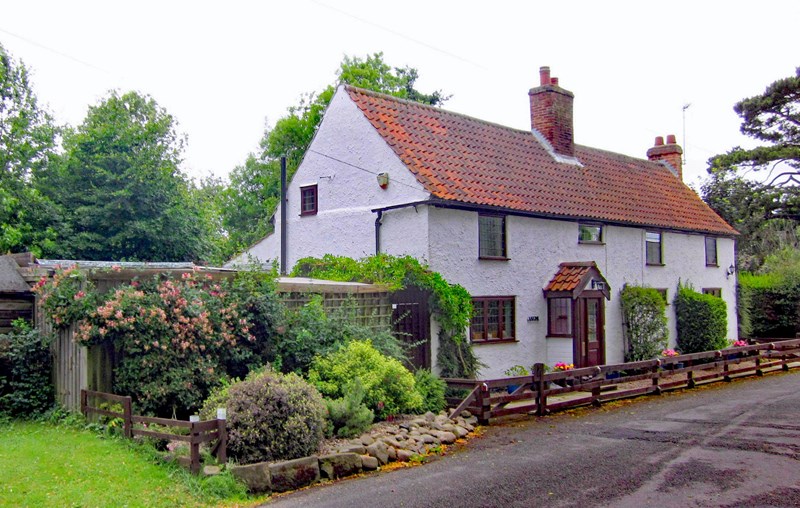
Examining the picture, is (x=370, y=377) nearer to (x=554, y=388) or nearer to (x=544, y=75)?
(x=554, y=388)

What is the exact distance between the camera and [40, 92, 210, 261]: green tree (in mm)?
27266

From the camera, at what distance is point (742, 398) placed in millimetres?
16516

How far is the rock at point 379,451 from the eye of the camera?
1017 cm

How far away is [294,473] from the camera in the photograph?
29.8ft

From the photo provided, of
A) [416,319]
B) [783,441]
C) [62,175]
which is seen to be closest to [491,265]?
[416,319]

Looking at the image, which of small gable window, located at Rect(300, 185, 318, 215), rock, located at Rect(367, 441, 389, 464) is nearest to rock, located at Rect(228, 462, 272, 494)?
rock, located at Rect(367, 441, 389, 464)

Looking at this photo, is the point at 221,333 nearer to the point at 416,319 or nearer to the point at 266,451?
the point at 266,451

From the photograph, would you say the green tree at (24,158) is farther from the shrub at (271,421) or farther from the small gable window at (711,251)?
the small gable window at (711,251)

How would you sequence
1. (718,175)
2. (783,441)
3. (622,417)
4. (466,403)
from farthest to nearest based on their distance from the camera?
1. (718,175)
2. (622,417)
3. (466,403)
4. (783,441)

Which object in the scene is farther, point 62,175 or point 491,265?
point 62,175

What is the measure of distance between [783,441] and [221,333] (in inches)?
376

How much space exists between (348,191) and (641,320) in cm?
1017

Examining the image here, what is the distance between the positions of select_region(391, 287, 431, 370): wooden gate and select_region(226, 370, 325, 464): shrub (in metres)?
5.74

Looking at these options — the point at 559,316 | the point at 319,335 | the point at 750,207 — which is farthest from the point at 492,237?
the point at 750,207
